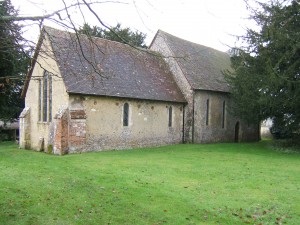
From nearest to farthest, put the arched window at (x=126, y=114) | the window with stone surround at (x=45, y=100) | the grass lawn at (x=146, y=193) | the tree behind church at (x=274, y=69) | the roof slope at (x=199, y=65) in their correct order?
the grass lawn at (x=146, y=193) → the tree behind church at (x=274, y=69) → the window with stone surround at (x=45, y=100) → the arched window at (x=126, y=114) → the roof slope at (x=199, y=65)

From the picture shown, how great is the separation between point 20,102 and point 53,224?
3358 centimetres

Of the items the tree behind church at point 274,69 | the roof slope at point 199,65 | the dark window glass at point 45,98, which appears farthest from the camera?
the roof slope at point 199,65

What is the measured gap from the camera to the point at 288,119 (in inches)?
926

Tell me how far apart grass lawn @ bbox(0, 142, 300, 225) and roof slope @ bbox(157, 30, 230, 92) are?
13.6m

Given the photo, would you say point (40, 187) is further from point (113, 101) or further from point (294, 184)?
point (113, 101)

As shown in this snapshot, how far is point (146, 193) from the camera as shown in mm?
10477

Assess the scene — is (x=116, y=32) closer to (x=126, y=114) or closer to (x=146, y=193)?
(x=146, y=193)

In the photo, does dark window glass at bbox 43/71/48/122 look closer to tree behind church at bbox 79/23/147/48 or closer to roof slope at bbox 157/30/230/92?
roof slope at bbox 157/30/230/92

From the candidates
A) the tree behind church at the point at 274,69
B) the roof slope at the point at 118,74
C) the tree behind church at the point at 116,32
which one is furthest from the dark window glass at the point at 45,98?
the tree behind church at the point at 116,32

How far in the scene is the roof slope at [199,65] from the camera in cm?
2927

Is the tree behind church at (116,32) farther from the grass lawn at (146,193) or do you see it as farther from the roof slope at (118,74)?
the roof slope at (118,74)

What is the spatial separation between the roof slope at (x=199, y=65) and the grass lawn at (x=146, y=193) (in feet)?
44.5

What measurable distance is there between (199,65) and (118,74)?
1033 centimetres

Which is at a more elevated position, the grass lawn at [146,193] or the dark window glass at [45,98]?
the dark window glass at [45,98]
